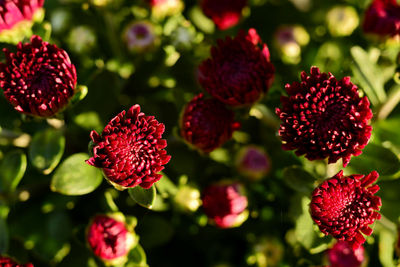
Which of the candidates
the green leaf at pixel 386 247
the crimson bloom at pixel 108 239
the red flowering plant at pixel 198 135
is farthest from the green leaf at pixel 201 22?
the green leaf at pixel 386 247

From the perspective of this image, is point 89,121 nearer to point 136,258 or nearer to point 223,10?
point 136,258

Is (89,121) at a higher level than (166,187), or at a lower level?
higher

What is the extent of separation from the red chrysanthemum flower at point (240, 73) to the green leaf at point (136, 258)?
43 centimetres

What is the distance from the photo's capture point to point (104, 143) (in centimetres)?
80

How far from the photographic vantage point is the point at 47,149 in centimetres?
97

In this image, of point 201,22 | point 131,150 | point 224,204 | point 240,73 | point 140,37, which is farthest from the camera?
point 201,22

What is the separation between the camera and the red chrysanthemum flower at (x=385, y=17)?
3.55 feet

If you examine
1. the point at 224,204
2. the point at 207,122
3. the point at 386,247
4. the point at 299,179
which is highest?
the point at 207,122

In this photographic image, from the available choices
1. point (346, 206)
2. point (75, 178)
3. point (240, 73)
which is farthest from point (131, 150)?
point (346, 206)

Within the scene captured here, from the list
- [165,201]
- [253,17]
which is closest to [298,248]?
[165,201]

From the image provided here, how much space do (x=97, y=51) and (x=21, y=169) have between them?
47 cm

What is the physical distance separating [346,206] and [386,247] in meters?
0.33

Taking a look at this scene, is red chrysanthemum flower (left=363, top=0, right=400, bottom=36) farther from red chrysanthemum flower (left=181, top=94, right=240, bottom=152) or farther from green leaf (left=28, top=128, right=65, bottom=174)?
green leaf (left=28, top=128, right=65, bottom=174)

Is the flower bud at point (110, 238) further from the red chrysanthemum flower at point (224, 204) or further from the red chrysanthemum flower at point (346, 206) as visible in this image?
the red chrysanthemum flower at point (346, 206)
